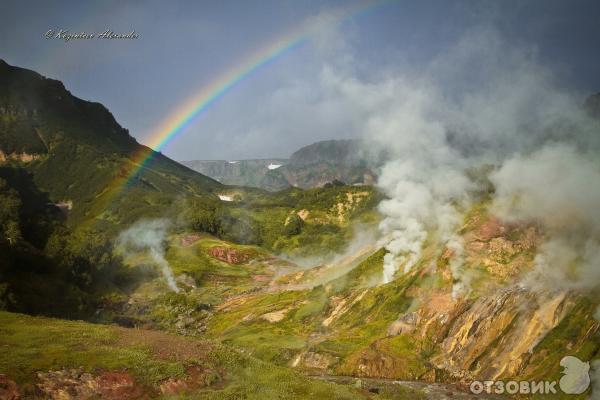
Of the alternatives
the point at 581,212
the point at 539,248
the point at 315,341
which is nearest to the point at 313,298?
the point at 315,341

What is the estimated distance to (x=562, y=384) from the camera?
135 ft

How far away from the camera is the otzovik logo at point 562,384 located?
3975 centimetres

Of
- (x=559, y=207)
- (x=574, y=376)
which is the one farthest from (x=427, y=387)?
(x=559, y=207)

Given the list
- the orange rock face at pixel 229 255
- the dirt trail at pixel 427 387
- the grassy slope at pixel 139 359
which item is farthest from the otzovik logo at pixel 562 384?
the orange rock face at pixel 229 255

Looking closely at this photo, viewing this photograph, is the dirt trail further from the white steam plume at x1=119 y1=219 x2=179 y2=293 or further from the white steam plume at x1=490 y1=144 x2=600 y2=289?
the white steam plume at x1=119 y1=219 x2=179 y2=293

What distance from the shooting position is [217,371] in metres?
41.1

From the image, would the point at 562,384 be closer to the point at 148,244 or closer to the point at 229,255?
the point at 229,255

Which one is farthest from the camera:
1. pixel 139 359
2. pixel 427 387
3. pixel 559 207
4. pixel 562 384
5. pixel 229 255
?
pixel 229 255

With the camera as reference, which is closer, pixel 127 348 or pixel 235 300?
pixel 127 348

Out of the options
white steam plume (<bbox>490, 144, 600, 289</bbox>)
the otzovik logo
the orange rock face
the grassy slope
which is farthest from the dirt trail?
the orange rock face

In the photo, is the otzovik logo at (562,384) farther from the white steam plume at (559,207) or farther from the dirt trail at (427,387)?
the white steam plume at (559,207)

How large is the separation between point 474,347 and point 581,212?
78.8ft

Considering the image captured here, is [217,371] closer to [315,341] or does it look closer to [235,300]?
[315,341]

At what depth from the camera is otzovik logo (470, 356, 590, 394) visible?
39.8m
